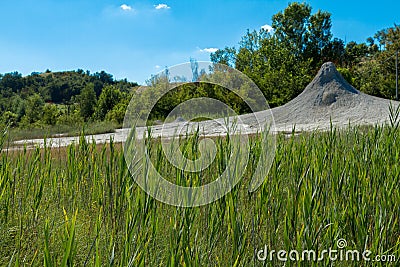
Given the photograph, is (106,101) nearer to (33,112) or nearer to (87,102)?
(87,102)

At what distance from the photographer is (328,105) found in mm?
9172

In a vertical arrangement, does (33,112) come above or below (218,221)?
above

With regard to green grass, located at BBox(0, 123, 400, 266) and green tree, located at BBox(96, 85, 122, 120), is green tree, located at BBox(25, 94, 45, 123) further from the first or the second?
green grass, located at BBox(0, 123, 400, 266)

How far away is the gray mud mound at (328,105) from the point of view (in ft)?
28.3

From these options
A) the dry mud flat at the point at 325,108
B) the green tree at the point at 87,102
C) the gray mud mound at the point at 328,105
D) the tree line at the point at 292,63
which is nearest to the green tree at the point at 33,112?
the tree line at the point at 292,63

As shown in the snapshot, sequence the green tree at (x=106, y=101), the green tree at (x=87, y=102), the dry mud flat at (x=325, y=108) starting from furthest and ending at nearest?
the green tree at (x=87, y=102)
the green tree at (x=106, y=101)
the dry mud flat at (x=325, y=108)

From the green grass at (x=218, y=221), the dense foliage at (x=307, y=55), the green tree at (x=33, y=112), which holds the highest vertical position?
the dense foliage at (x=307, y=55)

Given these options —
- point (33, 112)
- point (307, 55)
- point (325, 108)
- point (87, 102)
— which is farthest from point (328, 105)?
point (33, 112)

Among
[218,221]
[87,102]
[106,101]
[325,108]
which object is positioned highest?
[87,102]

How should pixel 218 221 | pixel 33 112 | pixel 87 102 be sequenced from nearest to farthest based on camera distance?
pixel 218 221 → pixel 87 102 → pixel 33 112

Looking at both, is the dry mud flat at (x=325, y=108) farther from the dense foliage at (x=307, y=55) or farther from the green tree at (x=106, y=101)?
the green tree at (x=106, y=101)

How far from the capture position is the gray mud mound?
862 centimetres

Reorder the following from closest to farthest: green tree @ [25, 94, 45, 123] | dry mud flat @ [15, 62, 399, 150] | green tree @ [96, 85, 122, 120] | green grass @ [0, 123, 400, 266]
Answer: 1. green grass @ [0, 123, 400, 266]
2. dry mud flat @ [15, 62, 399, 150]
3. green tree @ [96, 85, 122, 120]
4. green tree @ [25, 94, 45, 123]

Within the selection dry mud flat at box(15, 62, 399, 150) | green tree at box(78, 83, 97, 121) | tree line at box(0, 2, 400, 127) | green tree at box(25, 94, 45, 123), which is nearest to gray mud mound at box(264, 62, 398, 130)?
dry mud flat at box(15, 62, 399, 150)
